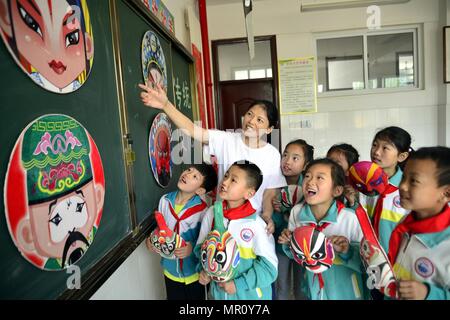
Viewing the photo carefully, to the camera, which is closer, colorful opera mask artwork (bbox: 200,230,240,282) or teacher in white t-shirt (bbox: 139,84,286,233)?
colorful opera mask artwork (bbox: 200,230,240,282)

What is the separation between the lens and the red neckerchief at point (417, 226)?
33.5 inches

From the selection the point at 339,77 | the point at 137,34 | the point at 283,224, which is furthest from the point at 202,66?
the point at 283,224

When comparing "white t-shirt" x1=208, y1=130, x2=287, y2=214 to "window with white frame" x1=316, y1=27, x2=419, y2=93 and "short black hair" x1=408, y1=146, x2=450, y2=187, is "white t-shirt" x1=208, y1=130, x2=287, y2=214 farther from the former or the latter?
"window with white frame" x1=316, y1=27, x2=419, y2=93

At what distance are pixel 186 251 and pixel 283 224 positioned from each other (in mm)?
658

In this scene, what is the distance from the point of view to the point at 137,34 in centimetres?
165

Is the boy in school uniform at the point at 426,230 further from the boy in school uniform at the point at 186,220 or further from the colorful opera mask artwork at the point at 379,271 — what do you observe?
the boy in school uniform at the point at 186,220

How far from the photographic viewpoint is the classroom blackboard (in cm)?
76

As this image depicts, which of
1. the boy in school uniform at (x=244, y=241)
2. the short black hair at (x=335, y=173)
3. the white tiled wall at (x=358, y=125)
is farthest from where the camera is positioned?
the white tiled wall at (x=358, y=125)

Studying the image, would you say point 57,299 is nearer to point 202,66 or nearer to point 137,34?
point 137,34

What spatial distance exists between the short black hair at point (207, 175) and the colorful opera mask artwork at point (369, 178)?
71cm

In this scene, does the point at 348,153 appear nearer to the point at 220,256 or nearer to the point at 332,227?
the point at 332,227

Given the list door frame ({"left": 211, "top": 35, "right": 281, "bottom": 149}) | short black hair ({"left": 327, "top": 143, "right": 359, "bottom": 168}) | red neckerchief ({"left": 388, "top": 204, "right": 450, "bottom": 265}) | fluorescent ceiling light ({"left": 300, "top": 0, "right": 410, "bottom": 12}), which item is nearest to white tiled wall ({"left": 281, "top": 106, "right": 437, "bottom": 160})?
door frame ({"left": 211, "top": 35, "right": 281, "bottom": 149})

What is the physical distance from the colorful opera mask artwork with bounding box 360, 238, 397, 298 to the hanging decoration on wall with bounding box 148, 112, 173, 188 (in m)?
1.21

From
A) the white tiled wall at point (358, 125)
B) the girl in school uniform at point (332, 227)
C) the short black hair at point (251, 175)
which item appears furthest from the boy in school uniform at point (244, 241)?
the white tiled wall at point (358, 125)
